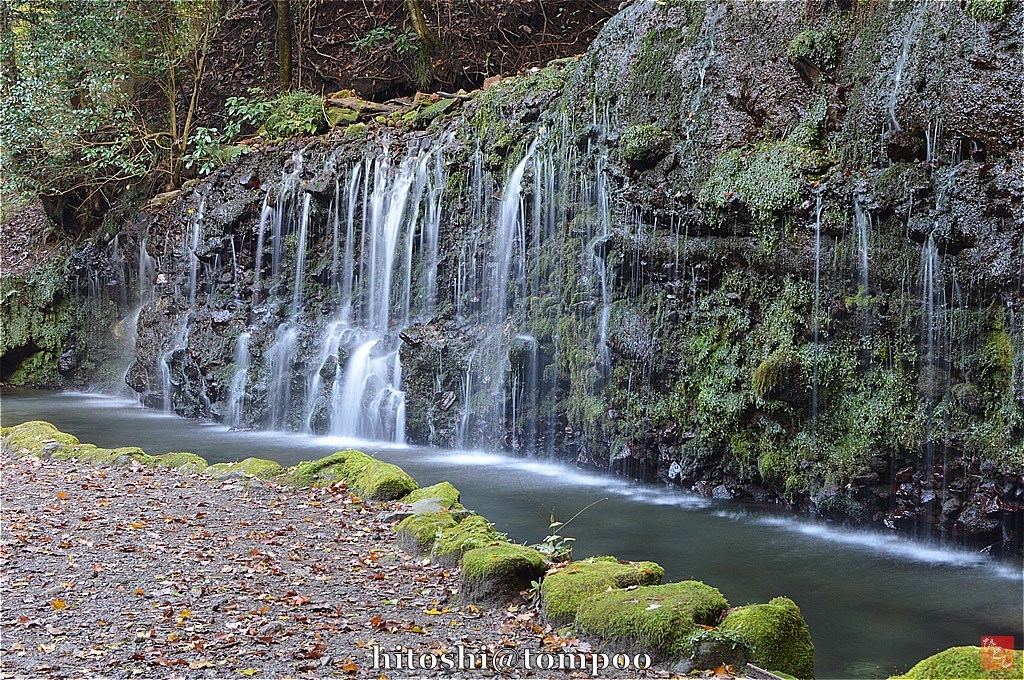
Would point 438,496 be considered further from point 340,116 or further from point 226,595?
point 340,116

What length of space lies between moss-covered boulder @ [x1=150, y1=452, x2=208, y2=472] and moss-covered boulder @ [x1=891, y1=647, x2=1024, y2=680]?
7.15 metres

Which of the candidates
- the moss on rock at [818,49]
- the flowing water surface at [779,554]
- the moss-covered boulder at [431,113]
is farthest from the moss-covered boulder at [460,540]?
the moss-covered boulder at [431,113]

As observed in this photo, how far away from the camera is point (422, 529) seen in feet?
20.7

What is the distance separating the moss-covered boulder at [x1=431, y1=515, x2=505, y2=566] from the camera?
5.80 metres

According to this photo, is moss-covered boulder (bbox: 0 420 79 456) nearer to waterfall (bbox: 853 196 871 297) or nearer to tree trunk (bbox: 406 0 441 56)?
waterfall (bbox: 853 196 871 297)

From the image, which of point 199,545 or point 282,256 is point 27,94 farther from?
point 199,545

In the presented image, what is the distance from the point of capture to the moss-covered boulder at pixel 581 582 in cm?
481

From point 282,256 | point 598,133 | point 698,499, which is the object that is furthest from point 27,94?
point 698,499

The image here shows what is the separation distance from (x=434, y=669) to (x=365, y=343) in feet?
30.2

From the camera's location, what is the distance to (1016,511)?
734cm

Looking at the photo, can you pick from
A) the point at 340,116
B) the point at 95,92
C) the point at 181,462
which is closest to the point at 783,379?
the point at 181,462

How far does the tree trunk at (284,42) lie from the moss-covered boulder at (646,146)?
11.0m

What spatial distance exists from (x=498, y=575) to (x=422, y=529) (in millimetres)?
1231

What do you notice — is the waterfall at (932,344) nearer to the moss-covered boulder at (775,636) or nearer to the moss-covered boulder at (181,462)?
the moss-covered boulder at (775,636)
